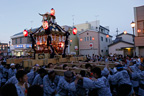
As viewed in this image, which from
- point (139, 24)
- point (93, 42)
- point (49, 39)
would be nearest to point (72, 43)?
point (93, 42)

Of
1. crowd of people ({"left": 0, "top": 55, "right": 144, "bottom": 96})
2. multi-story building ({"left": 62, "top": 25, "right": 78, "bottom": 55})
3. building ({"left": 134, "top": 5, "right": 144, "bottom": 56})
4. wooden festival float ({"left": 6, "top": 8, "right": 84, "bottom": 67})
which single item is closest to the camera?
crowd of people ({"left": 0, "top": 55, "right": 144, "bottom": 96})

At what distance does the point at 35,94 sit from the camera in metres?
2.08

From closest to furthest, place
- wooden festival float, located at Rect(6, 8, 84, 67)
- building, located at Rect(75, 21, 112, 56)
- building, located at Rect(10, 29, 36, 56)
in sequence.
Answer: wooden festival float, located at Rect(6, 8, 84, 67)
building, located at Rect(75, 21, 112, 56)
building, located at Rect(10, 29, 36, 56)

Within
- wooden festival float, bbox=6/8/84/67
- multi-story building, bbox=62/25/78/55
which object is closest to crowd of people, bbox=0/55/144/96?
wooden festival float, bbox=6/8/84/67

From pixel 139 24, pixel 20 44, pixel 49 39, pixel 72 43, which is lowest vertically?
pixel 49 39

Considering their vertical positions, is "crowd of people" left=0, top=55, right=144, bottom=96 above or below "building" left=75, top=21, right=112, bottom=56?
below

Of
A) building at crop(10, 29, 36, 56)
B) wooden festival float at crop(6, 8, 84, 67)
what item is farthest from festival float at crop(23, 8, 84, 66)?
building at crop(10, 29, 36, 56)

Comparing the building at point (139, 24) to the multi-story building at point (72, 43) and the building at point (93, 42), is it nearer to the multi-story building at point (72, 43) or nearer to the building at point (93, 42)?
the building at point (93, 42)

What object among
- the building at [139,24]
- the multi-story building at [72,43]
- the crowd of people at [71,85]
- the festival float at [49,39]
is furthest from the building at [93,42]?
the crowd of people at [71,85]

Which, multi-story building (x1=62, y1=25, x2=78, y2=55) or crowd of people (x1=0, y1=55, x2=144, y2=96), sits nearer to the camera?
crowd of people (x1=0, y1=55, x2=144, y2=96)

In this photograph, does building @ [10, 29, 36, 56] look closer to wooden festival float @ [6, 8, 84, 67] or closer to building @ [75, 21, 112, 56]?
building @ [75, 21, 112, 56]

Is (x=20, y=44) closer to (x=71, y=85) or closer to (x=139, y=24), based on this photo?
(x=139, y=24)

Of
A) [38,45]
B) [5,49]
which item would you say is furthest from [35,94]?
[5,49]

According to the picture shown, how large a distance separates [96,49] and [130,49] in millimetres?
7791
